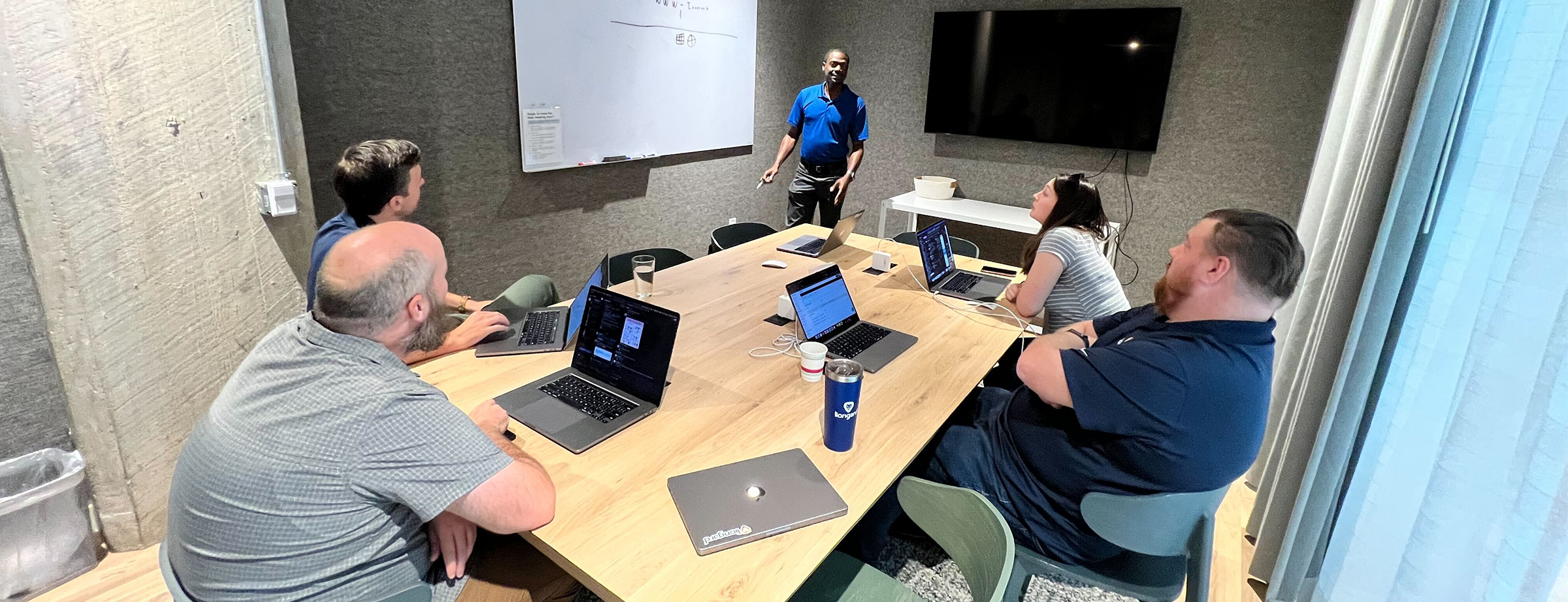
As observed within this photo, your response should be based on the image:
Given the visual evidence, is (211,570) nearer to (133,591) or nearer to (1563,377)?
(133,591)

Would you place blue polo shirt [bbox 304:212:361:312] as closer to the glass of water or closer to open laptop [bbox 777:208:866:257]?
the glass of water

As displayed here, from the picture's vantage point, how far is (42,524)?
193 cm

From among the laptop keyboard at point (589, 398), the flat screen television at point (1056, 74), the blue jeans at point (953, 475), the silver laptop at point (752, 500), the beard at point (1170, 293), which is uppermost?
the flat screen television at point (1056, 74)

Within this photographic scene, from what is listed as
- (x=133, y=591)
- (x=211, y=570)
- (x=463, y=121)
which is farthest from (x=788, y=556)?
(x=463, y=121)

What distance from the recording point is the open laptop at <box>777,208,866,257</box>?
3.11 meters

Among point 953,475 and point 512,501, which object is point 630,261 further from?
point 512,501

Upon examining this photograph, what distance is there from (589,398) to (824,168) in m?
3.33

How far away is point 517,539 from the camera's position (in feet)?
4.89

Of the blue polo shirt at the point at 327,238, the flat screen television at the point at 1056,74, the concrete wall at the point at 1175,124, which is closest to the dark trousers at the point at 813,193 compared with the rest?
the concrete wall at the point at 1175,124

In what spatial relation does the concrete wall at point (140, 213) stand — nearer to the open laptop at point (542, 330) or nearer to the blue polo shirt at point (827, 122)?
the open laptop at point (542, 330)

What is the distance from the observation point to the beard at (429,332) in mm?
1245

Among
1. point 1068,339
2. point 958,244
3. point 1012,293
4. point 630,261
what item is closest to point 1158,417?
point 1068,339

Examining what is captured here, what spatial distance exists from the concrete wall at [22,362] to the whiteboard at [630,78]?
75.2 inches

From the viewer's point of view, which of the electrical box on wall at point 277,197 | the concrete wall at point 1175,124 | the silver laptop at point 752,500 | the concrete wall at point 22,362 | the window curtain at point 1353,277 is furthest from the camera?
the concrete wall at point 1175,124
